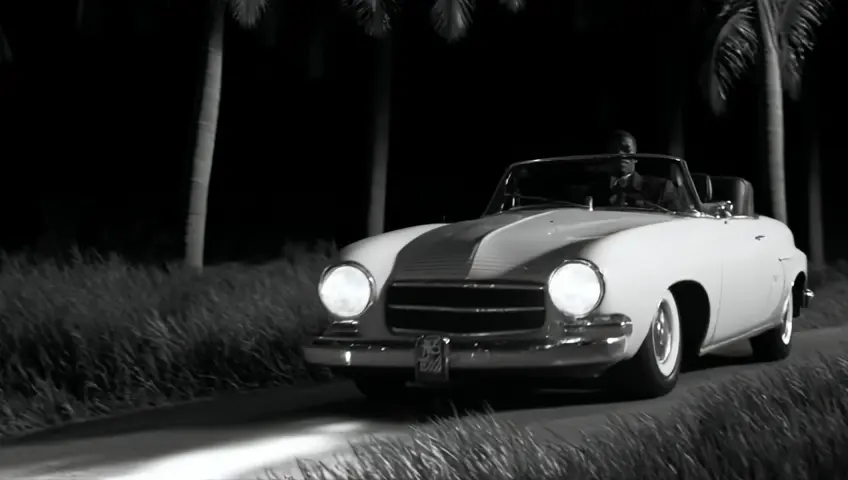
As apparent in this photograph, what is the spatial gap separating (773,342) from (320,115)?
908 inches

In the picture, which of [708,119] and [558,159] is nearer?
[558,159]

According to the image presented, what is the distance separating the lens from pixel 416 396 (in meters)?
7.95

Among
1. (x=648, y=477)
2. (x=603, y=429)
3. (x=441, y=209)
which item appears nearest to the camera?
(x=648, y=477)

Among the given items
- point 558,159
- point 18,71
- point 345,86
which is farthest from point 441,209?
point 558,159

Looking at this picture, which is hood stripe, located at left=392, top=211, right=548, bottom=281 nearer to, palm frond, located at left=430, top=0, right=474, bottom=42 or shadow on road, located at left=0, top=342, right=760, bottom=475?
shadow on road, located at left=0, top=342, right=760, bottom=475

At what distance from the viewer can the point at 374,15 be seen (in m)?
18.5

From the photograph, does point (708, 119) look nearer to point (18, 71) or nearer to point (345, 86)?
point (345, 86)

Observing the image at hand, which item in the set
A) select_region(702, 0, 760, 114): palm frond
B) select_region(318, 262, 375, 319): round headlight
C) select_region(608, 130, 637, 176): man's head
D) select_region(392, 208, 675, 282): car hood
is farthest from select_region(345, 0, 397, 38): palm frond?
select_region(318, 262, 375, 319): round headlight

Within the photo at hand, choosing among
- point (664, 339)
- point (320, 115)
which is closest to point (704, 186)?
point (664, 339)

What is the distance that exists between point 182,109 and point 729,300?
2602 cm

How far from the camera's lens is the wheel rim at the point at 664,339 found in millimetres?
7426

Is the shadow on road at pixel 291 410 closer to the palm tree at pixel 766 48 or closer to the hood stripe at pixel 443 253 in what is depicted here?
the hood stripe at pixel 443 253

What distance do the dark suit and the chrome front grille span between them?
5.86ft

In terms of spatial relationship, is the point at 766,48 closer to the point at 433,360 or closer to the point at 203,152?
the point at 203,152
